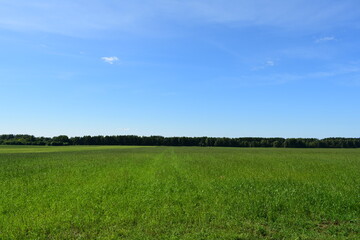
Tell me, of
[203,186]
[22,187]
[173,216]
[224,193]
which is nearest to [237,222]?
[173,216]

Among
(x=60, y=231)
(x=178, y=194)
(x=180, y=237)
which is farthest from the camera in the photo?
(x=178, y=194)

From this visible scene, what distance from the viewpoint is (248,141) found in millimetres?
190875

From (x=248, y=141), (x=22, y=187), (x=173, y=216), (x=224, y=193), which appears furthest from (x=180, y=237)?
(x=248, y=141)

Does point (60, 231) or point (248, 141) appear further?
point (248, 141)

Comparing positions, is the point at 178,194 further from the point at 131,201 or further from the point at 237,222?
the point at 237,222

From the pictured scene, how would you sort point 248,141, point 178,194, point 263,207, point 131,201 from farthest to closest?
point 248,141 → point 178,194 → point 131,201 → point 263,207

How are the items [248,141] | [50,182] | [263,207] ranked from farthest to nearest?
[248,141] → [50,182] → [263,207]

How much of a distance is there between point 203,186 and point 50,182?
37.5 ft

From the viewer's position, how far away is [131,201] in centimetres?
1598

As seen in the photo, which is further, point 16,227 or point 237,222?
point 237,222

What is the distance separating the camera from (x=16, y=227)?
456 inches

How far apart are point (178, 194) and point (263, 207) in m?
5.33

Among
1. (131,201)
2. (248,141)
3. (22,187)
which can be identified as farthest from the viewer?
(248,141)

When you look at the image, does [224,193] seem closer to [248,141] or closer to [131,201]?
[131,201]
